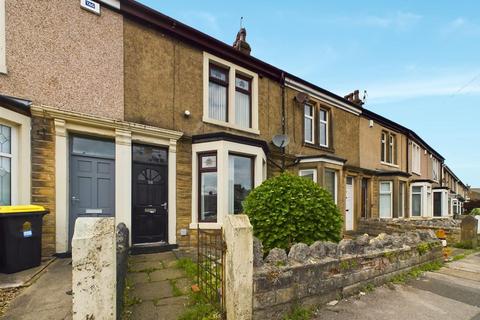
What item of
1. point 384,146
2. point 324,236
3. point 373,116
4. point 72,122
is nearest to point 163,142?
point 72,122

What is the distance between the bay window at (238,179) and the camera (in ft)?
23.8

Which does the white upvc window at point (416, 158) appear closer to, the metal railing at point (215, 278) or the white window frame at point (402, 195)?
the white window frame at point (402, 195)

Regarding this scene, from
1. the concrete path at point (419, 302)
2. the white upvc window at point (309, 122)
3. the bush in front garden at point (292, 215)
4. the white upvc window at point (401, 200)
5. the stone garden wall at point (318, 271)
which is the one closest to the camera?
the stone garden wall at point (318, 271)

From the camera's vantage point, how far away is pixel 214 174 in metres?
7.11

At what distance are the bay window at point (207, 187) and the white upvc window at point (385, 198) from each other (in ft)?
33.3

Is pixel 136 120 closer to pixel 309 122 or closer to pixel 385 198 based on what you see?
pixel 309 122

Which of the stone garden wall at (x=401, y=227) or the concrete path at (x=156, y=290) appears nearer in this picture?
the concrete path at (x=156, y=290)

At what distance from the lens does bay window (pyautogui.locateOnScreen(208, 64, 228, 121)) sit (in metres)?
7.96

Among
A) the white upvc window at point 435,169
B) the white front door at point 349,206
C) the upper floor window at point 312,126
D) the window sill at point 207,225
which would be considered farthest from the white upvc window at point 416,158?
the window sill at point 207,225

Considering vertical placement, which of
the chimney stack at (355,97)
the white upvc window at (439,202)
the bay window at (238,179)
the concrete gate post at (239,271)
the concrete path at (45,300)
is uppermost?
the chimney stack at (355,97)

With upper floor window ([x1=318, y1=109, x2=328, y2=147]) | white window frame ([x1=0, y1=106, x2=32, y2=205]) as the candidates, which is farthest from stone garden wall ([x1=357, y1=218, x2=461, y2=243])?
white window frame ([x1=0, y1=106, x2=32, y2=205])

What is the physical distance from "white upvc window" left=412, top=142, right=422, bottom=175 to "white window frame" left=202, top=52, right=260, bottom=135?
13.8m

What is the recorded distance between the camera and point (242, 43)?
31.8 ft

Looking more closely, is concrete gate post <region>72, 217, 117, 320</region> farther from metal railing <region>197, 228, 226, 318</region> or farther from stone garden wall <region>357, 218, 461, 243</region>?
stone garden wall <region>357, 218, 461, 243</region>
